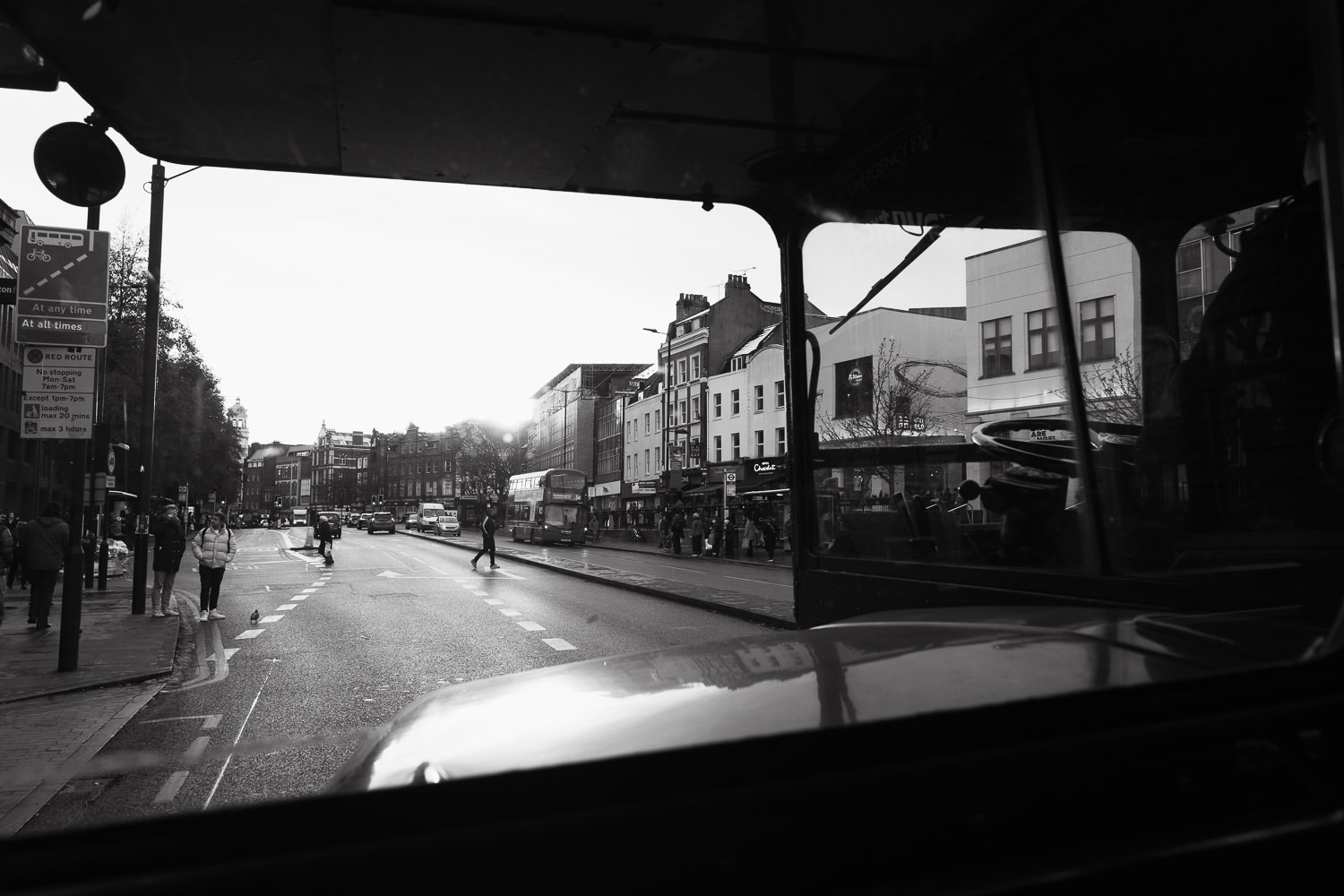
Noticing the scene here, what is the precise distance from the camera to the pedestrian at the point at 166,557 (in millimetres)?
14680

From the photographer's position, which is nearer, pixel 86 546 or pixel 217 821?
pixel 217 821

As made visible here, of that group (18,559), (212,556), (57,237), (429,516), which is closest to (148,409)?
(212,556)

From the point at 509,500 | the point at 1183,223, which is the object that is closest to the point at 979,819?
the point at 1183,223

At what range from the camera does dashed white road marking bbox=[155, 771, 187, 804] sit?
16.1ft

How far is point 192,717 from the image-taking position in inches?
288

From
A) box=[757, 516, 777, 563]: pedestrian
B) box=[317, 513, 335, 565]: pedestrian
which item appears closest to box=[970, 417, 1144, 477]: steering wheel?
box=[757, 516, 777, 563]: pedestrian

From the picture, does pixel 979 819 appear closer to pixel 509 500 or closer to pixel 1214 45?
pixel 1214 45

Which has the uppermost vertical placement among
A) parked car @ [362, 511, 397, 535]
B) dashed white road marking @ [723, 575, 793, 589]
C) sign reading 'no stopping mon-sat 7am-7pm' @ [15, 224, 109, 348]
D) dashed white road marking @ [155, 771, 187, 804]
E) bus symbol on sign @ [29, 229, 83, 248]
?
bus symbol on sign @ [29, 229, 83, 248]

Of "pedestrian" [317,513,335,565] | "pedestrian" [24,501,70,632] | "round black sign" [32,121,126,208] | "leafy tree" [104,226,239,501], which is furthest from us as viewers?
"leafy tree" [104,226,239,501]

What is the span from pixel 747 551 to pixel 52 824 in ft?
106

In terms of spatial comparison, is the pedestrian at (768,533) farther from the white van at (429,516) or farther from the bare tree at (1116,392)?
the white van at (429,516)

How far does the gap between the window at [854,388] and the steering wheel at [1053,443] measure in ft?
1.76

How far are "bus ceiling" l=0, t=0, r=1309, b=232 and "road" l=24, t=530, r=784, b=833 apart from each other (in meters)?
1.65

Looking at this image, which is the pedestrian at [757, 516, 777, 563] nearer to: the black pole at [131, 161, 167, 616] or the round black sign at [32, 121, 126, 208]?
the black pole at [131, 161, 167, 616]
